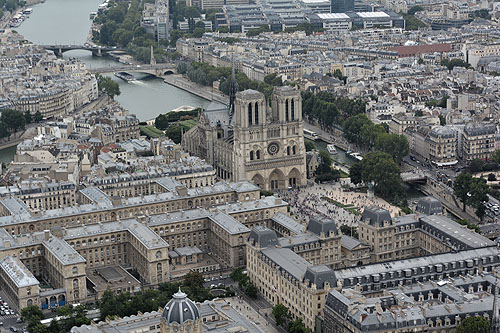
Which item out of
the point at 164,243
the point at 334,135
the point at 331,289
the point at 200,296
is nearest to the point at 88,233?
the point at 164,243

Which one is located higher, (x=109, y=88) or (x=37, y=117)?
(x=109, y=88)

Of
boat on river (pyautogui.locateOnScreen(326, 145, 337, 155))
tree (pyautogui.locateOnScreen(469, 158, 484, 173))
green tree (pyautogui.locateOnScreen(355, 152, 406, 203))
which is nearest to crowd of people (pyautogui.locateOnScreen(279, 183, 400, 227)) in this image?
green tree (pyautogui.locateOnScreen(355, 152, 406, 203))

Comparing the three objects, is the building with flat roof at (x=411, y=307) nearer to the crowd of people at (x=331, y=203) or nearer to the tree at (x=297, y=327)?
the tree at (x=297, y=327)

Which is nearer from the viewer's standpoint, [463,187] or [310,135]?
[463,187]

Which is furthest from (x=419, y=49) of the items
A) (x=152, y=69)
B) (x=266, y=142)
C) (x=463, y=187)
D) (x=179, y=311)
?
(x=179, y=311)

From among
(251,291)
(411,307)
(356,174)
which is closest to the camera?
(411,307)

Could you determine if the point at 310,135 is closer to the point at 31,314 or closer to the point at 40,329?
the point at 31,314
